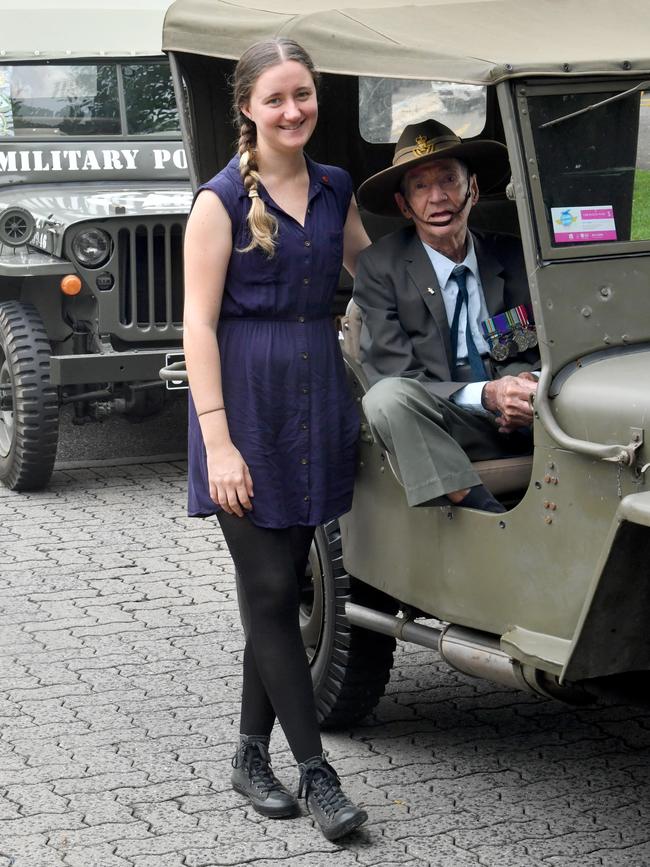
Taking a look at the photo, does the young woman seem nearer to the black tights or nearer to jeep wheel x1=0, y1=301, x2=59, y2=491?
the black tights

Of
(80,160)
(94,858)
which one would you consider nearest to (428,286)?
(94,858)

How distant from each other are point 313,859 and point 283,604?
0.64m

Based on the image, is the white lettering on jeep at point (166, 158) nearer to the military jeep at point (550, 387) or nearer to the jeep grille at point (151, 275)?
the jeep grille at point (151, 275)

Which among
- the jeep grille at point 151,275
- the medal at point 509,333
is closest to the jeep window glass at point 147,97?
the jeep grille at point 151,275

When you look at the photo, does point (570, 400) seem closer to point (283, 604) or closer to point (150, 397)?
point (283, 604)

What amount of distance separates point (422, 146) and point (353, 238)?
319 mm

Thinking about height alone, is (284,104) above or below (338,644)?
above

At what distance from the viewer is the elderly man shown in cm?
388

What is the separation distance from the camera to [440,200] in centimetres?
429

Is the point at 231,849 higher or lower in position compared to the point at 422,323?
lower

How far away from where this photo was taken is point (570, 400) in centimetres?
361

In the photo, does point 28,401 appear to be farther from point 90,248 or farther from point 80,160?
point 80,160

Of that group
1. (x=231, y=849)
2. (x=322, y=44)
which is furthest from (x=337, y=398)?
(x=231, y=849)

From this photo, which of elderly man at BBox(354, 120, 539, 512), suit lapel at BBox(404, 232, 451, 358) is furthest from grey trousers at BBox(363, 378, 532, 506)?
suit lapel at BBox(404, 232, 451, 358)
